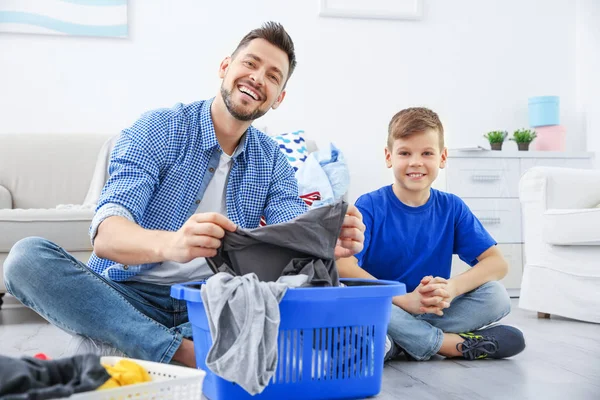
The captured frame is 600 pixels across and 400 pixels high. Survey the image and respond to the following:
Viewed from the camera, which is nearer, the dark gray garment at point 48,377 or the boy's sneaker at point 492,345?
the dark gray garment at point 48,377

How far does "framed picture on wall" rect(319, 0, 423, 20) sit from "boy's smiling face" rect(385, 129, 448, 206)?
2129mm

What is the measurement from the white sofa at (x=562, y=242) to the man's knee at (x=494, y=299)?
84 centimetres

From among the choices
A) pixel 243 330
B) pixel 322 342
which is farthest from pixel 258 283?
pixel 322 342

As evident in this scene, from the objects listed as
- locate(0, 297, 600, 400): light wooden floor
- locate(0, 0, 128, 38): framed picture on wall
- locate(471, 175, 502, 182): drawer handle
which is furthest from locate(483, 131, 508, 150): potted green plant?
locate(0, 0, 128, 38): framed picture on wall

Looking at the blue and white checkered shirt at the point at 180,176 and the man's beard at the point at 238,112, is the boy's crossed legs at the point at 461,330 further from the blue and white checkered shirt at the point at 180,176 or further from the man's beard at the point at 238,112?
the man's beard at the point at 238,112

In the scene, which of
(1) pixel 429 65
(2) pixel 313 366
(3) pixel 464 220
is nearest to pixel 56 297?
(2) pixel 313 366

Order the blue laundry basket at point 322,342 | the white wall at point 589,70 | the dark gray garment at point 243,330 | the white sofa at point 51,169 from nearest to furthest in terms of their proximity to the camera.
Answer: the dark gray garment at point 243,330 < the blue laundry basket at point 322,342 < the white sofa at point 51,169 < the white wall at point 589,70

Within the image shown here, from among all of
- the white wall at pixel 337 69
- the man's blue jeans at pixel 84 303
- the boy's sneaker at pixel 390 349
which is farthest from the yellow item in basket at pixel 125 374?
the white wall at pixel 337 69

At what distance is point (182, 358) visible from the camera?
4.79 ft

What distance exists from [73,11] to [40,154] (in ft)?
2.78

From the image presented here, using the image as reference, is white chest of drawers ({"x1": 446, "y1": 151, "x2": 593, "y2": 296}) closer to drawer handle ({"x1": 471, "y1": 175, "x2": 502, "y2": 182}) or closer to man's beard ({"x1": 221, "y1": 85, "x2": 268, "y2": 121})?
drawer handle ({"x1": 471, "y1": 175, "x2": 502, "y2": 182})

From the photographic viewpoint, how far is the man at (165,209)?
142 cm

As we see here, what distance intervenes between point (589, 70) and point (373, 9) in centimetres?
144

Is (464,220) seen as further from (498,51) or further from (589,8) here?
(589,8)
